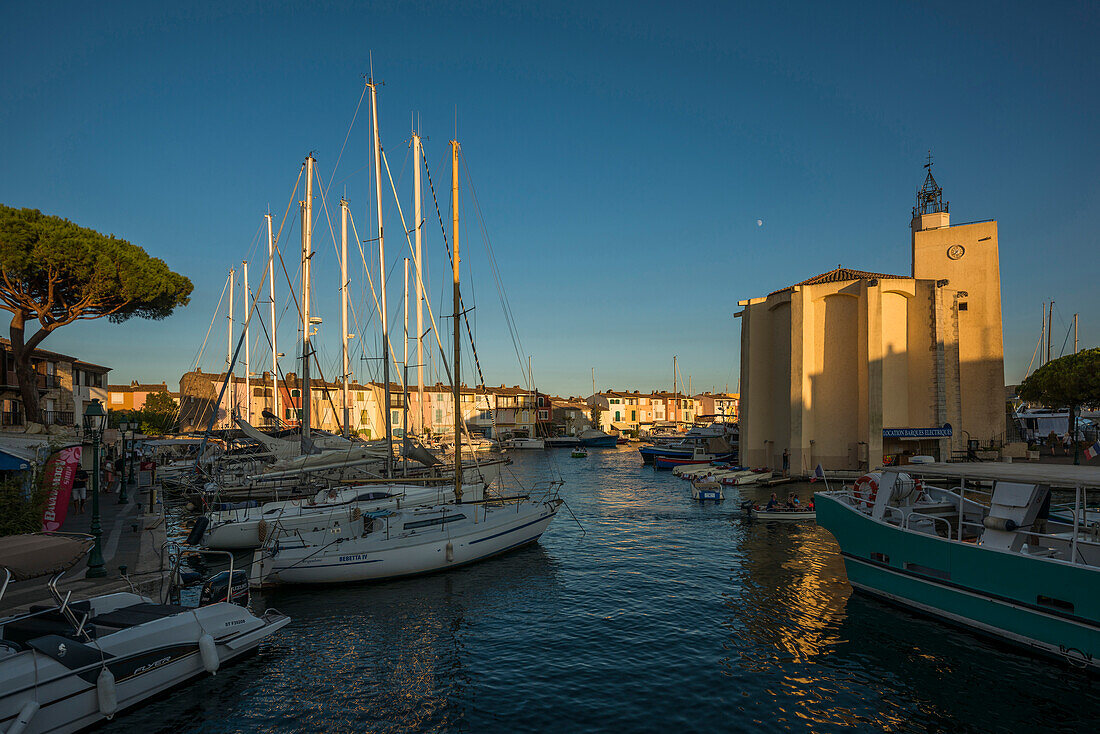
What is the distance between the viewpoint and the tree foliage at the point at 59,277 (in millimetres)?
28719

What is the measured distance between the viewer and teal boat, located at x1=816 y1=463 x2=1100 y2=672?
1229cm

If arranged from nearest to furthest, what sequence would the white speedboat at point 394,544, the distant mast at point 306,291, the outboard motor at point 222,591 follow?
the outboard motor at point 222,591, the white speedboat at point 394,544, the distant mast at point 306,291

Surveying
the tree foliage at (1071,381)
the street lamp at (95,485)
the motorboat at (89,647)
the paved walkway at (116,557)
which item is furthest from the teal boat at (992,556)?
the tree foliage at (1071,381)

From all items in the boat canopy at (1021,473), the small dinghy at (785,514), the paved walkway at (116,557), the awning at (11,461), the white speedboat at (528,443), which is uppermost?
the boat canopy at (1021,473)

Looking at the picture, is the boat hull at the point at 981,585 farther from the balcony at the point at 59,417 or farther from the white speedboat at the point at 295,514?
the balcony at the point at 59,417

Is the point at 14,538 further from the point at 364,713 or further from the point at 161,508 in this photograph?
the point at 161,508

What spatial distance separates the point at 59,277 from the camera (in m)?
30.2

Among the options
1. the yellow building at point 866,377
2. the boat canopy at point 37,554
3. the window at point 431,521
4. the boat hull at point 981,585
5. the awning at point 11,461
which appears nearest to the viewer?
the boat canopy at point 37,554

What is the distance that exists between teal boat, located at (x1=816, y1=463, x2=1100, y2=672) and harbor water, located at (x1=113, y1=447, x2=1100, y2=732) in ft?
2.16

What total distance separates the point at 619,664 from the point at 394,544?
926cm

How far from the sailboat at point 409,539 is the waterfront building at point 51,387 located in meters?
23.6

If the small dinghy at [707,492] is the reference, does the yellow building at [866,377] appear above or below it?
above

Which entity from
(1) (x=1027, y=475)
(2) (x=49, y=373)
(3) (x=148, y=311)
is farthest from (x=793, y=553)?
(2) (x=49, y=373)

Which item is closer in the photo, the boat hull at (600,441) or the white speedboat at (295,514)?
the white speedboat at (295,514)
